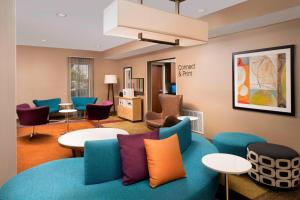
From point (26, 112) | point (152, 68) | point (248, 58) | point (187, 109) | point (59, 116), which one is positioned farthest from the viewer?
point (59, 116)

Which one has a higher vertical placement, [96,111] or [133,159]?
[96,111]

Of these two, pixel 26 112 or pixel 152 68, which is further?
pixel 152 68

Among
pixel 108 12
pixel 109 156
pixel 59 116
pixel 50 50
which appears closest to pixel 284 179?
pixel 109 156

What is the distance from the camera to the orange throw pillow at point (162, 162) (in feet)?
5.75

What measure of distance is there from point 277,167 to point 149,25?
2244mm

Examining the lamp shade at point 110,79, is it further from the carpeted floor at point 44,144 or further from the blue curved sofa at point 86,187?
the blue curved sofa at point 86,187

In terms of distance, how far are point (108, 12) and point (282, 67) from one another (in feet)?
9.74

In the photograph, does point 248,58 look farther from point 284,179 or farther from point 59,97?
point 59,97

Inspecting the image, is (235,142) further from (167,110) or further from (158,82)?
(158,82)

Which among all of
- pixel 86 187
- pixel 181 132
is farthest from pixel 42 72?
pixel 86 187

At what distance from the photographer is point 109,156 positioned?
1.84 meters

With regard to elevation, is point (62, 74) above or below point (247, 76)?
above

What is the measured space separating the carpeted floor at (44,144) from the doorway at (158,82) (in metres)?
1.05

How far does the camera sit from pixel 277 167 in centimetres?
241
